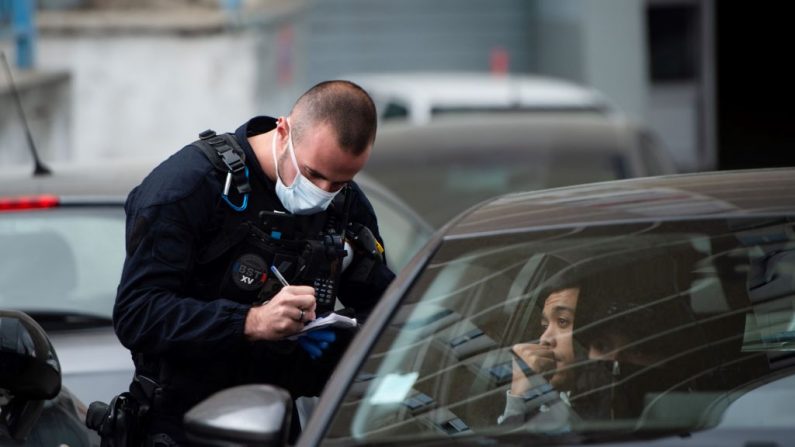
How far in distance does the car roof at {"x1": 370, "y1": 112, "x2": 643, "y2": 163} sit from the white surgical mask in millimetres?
4018

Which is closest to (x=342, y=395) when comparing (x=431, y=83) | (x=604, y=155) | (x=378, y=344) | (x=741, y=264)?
(x=378, y=344)

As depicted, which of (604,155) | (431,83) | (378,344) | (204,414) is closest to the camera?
(204,414)

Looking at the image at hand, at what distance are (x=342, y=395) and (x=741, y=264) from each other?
3.08ft

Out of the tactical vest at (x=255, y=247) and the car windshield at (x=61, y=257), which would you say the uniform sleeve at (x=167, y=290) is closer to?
the tactical vest at (x=255, y=247)

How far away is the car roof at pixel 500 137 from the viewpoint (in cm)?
778

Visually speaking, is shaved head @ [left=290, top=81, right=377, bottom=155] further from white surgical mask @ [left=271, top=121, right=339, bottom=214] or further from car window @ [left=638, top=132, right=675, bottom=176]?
car window @ [left=638, top=132, right=675, bottom=176]

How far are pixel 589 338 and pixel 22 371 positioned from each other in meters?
1.35

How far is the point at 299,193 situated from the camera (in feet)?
12.1

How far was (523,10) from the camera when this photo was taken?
19625mm

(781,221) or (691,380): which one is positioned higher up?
(781,221)

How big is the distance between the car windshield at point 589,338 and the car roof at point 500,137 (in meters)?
4.23

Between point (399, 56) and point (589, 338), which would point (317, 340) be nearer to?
point (589, 338)

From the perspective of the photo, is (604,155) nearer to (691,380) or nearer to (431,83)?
(431,83)

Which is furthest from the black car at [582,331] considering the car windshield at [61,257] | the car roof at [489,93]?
the car roof at [489,93]
